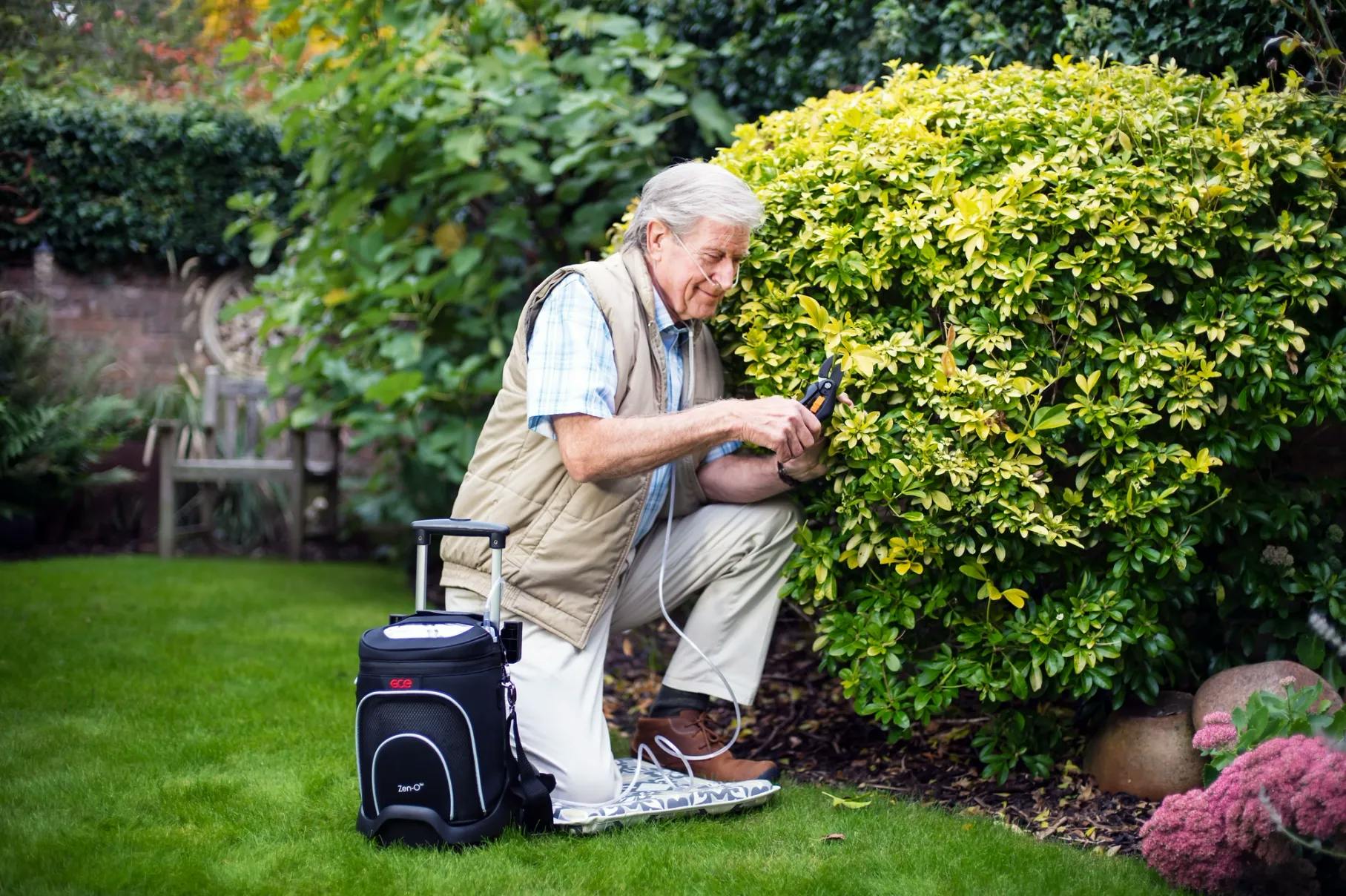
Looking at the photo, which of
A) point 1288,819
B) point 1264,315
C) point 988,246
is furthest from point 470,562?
point 1264,315

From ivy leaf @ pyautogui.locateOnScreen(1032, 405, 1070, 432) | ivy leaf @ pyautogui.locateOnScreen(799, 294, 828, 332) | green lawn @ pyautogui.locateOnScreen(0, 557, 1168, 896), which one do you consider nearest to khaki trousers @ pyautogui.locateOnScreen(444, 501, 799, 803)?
green lawn @ pyautogui.locateOnScreen(0, 557, 1168, 896)

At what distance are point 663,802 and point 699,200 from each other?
1426 mm

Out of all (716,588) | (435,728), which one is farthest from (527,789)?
(716,588)

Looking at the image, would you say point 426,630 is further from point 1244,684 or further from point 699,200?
point 1244,684

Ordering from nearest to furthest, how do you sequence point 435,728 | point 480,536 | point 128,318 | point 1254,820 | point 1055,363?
1. point 1254,820
2. point 435,728
3. point 480,536
4. point 1055,363
5. point 128,318

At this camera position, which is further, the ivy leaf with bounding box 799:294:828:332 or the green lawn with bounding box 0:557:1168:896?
the ivy leaf with bounding box 799:294:828:332

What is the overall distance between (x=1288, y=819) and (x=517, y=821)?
1.52m

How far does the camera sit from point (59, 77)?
248 inches

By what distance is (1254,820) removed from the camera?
2.08 metres

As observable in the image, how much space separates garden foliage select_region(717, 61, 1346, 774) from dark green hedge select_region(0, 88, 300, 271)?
5.85m

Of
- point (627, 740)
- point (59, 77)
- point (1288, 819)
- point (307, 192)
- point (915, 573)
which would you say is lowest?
point (627, 740)

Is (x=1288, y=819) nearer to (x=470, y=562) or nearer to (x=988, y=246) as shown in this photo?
(x=988, y=246)

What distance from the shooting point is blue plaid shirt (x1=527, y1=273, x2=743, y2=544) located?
2.58 m

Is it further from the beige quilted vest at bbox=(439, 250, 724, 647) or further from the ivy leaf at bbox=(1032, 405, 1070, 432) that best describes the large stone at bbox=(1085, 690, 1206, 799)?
the beige quilted vest at bbox=(439, 250, 724, 647)
